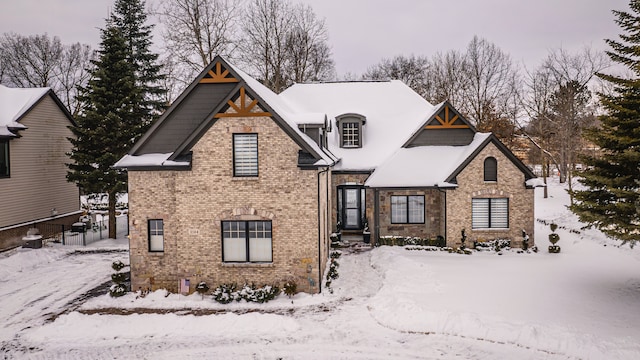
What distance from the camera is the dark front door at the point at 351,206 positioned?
2353cm

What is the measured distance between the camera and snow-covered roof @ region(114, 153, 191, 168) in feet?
45.8

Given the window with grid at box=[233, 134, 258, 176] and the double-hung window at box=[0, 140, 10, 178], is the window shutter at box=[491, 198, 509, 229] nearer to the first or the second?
the window with grid at box=[233, 134, 258, 176]

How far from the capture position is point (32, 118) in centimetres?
2328

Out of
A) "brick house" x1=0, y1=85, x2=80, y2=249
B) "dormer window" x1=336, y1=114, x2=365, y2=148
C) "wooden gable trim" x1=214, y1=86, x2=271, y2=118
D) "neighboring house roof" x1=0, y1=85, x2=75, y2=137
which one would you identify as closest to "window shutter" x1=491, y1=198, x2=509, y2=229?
"dormer window" x1=336, y1=114, x2=365, y2=148

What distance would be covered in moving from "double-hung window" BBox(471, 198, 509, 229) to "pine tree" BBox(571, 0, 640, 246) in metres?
7.28

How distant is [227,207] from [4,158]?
52.4ft

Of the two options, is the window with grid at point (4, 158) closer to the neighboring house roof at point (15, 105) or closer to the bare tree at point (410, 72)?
the neighboring house roof at point (15, 105)

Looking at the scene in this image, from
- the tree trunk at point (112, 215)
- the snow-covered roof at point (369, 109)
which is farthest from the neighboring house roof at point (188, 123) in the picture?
the tree trunk at point (112, 215)

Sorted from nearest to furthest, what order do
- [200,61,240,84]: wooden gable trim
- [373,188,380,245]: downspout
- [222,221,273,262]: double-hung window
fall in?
[222,221,273,262]: double-hung window → [200,61,240,84]: wooden gable trim → [373,188,380,245]: downspout

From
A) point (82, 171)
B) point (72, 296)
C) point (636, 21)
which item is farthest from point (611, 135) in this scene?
point (82, 171)

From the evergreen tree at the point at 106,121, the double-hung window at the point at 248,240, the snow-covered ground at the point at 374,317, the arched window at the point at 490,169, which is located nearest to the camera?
the snow-covered ground at the point at 374,317

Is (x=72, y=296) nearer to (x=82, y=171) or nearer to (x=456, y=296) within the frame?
(x=82, y=171)

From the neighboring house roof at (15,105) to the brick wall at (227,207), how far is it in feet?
41.5

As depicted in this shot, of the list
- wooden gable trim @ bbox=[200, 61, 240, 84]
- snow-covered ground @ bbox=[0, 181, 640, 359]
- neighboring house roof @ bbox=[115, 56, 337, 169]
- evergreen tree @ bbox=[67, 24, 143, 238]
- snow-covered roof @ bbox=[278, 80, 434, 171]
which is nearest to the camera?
snow-covered ground @ bbox=[0, 181, 640, 359]
